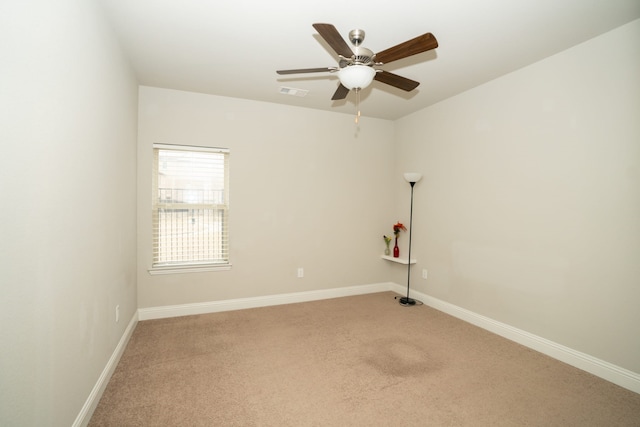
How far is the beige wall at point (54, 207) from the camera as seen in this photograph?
3.59 feet

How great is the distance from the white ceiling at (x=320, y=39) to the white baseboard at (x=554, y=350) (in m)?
2.66

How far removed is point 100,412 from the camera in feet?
6.28

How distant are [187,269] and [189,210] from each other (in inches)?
28.8

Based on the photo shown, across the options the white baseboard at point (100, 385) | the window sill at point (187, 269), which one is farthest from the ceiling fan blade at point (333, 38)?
the window sill at point (187, 269)

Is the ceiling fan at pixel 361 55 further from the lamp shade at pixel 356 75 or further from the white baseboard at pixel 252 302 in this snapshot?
the white baseboard at pixel 252 302

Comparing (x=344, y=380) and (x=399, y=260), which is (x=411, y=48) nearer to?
(x=344, y=380)

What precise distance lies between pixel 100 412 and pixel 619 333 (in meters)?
3.80

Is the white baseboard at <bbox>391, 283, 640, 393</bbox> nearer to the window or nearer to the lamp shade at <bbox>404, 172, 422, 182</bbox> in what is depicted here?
the lamp shade at <bbox>404, 172, 422, 182</bbox>

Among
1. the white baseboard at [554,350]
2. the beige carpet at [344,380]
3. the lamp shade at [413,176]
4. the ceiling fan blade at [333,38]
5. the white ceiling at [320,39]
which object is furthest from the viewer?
the lamp shade at [413,176]

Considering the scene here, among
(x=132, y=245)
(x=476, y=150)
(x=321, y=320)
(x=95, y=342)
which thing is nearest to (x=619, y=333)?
(x=476, y=150)

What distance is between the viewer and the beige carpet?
75.2 inches

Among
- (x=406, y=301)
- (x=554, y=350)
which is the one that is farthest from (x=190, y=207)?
(x=554, y=350)

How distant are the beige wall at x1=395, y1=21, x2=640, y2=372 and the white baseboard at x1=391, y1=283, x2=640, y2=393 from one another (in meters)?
0.06

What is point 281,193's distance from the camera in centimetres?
409
